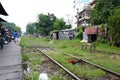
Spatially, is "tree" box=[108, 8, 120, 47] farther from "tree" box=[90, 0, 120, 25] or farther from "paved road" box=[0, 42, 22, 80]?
"tree" box=[90, 0, 120, 25]

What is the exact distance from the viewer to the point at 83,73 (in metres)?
9.91

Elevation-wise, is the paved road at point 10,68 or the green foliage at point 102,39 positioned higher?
the green foliage at point 102,39

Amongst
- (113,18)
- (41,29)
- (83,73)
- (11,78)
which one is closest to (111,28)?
(113,18)

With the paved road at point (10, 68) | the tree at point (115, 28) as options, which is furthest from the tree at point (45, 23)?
the paved road at point (10, 68)

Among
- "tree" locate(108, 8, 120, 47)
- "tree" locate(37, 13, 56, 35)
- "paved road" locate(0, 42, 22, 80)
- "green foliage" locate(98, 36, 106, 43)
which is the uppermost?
"tree" locate(37, 13, 56, 35)

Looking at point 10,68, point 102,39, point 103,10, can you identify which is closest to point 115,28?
point 102,39

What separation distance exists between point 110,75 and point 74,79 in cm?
179

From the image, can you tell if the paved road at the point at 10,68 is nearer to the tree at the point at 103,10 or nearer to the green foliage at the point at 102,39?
the green foliage at the point at 102,39

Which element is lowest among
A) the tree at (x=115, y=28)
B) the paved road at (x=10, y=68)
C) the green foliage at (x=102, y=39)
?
the paved road at (x=10, y=68)

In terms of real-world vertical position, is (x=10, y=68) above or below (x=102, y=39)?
below

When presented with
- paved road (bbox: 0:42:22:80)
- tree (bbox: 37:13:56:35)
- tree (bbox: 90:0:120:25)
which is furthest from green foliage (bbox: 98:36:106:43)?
tree (bbox: 37:13:56:35)

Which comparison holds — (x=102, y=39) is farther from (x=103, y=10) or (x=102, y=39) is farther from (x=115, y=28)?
(x=103, y=10)

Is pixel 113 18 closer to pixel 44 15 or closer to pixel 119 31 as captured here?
pixel 119 31

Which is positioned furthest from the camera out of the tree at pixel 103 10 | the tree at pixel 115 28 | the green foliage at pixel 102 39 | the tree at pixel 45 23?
the tree at pixel 45 23
